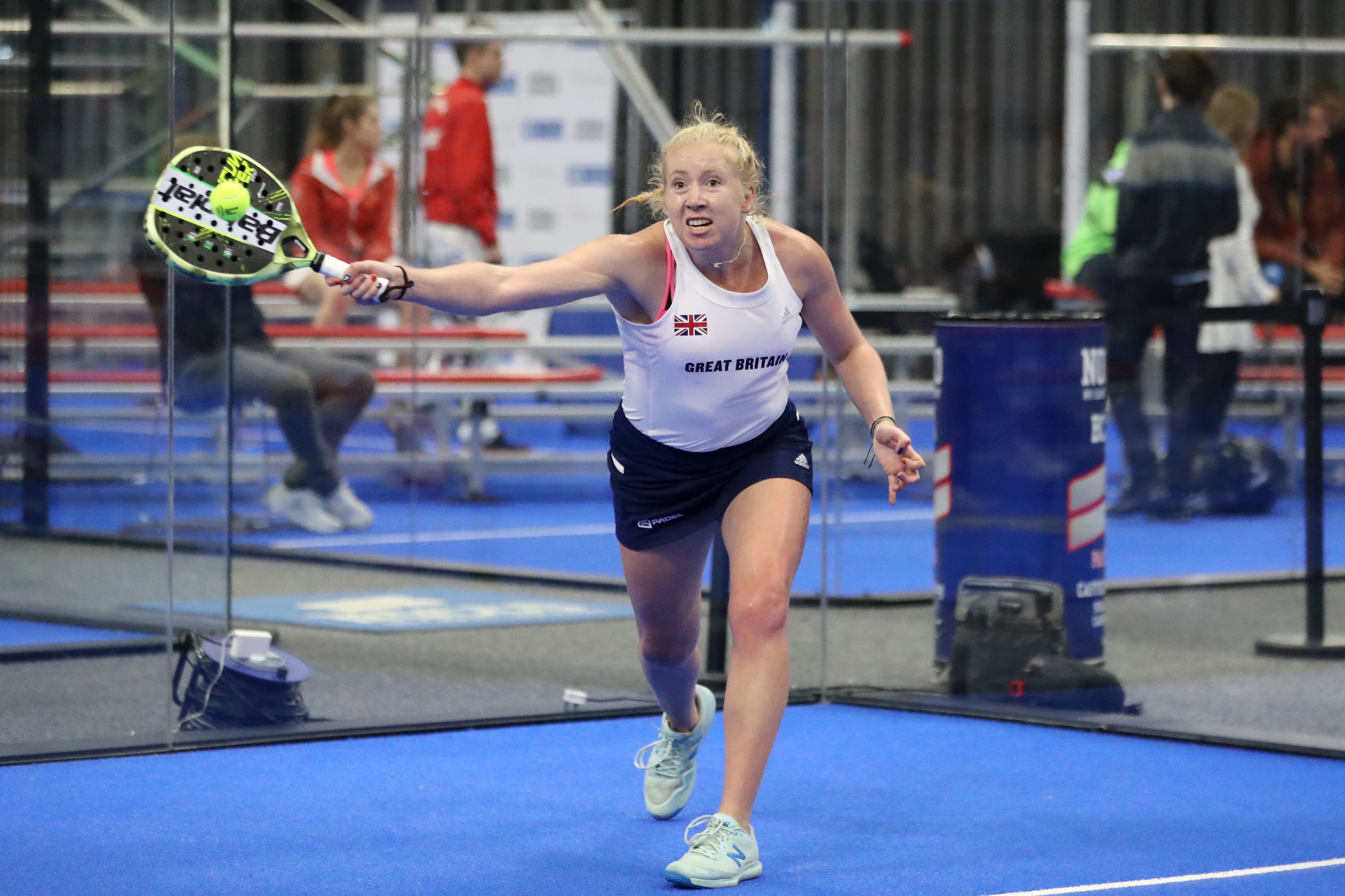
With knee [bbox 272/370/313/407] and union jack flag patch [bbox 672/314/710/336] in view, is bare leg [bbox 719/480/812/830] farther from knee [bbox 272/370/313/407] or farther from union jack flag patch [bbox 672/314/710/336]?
knee [bbox 272/370/313/407]

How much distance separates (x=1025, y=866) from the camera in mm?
3893

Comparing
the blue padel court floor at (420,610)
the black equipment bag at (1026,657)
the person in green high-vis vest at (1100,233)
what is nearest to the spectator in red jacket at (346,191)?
the blue padel court floor at (420,610)

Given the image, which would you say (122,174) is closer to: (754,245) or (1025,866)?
(754,245)

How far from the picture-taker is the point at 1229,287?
22.5 ft

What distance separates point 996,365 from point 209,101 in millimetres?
2543

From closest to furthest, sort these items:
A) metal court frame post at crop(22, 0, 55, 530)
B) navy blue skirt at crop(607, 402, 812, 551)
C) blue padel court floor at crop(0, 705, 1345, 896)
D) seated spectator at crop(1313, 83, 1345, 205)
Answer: blue padel court floor at crop(0, 705, 1345, 896)
navy blue skirt at crop(607, 402, 812, 551)
metal court frame post at crop(22, 0, 55, 530)
seated spectator at crop(1313, 83, 1345, 205)

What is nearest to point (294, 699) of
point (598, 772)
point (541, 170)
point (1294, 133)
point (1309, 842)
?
point (598, 772)

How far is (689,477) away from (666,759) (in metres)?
0.73

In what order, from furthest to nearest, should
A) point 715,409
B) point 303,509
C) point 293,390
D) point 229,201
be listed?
point 303,509 < point 293,390 < point 715,409 < point 229,201

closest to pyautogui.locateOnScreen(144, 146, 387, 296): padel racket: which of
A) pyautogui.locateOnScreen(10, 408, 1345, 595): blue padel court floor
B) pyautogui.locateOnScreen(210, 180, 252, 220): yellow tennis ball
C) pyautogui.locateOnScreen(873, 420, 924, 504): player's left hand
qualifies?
pyautogui.locateOnScreen(210, 180, 252, 220): yellow tennis ball

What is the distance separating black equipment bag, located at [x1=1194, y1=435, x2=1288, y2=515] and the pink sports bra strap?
403cm

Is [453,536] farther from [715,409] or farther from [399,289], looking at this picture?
[399,289]

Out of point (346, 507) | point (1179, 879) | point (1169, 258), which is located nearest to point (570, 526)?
point (346, 507)

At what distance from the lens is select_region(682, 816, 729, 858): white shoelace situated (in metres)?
3.72
